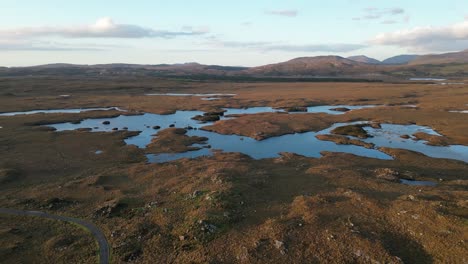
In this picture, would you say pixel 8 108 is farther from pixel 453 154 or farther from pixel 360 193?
pixel 453 154

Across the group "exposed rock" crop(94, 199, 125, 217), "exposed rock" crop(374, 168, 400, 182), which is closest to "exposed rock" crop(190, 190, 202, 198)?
"exposed rock" crop(94, 199, 125, 217)

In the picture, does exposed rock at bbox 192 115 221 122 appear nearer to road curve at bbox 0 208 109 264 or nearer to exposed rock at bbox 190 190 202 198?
exposed rock at bbox 190 190 202 198

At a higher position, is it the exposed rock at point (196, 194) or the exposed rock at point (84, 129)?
the exposed rock at point (84, 129)

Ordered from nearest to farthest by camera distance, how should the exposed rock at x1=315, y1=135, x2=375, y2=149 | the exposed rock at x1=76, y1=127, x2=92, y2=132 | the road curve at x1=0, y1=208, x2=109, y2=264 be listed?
the road curve at x1=0, y1=208, x2=109, y2=264 < the exposed rock at x1=315, y1=135, x2=375, y2=149 < the exposed rock at x1=76, y1=127, x2=92, y2=132

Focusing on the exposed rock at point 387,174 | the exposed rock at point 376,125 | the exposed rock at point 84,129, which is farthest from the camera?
the exposed rock at point 376,125

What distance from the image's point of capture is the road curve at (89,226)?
2898 cm

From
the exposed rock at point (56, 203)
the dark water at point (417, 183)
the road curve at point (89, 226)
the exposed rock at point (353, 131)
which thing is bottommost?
the road curve at point (89, 226)

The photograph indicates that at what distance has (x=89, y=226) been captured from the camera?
34.2 m

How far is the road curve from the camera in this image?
1141 inches

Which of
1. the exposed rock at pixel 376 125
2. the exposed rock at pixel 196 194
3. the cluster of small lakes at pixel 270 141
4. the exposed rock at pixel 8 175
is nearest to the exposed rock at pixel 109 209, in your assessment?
the exposed rock at pixel 196 194

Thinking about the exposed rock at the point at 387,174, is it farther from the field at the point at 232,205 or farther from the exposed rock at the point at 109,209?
the exposed rock at the point at 109,209

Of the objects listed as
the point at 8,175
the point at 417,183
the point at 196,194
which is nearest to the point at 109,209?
the point at 196,194

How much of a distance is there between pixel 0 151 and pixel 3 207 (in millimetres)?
31954

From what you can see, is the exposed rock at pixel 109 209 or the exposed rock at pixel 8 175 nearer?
the exposed rock at pixel 109 209
